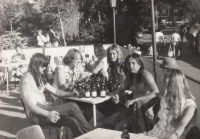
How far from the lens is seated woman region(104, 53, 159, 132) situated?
111 inches

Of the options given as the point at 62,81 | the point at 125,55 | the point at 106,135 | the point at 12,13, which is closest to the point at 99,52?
the point at 62,81

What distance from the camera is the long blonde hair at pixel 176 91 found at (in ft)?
7.13

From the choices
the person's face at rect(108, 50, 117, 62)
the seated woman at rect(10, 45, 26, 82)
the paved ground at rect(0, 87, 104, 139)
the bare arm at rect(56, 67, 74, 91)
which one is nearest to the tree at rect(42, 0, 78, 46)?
the seated woman at rect(10, 45, 26, 82)

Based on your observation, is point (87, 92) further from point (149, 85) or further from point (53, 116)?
point (149, 85)

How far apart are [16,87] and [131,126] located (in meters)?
4.97

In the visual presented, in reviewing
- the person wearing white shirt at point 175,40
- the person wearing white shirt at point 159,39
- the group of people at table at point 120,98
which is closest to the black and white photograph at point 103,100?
the group of people at table at point 120,98

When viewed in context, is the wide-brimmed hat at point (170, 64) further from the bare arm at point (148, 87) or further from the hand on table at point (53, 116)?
the hand on table at point (53, 116)

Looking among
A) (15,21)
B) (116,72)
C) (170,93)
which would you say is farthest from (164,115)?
(15,21)

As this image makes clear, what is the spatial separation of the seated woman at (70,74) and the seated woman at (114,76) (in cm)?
19

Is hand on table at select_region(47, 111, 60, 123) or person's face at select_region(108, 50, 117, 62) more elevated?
person's face at select_region(108, 50, 117, 62)

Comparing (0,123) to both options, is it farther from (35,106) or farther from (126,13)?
(126,13)

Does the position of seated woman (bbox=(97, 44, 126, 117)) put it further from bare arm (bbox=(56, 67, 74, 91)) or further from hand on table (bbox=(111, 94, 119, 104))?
bare arm (bbox=(56, 67, 74, 91))

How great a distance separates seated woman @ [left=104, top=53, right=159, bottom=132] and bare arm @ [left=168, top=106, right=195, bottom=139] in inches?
27.2

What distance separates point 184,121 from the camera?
206cm
